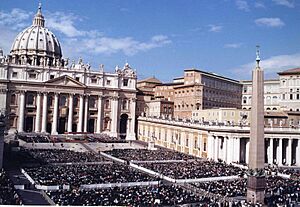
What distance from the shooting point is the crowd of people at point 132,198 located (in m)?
11.3

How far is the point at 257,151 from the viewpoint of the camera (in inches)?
506

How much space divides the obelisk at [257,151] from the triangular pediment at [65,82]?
2784 cm

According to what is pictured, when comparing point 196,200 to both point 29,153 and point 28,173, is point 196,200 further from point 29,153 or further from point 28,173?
point 29,153

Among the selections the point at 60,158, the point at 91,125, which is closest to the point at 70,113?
the point at 91,125

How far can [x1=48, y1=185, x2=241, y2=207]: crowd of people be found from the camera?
11.3m

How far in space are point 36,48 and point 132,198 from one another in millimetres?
41010

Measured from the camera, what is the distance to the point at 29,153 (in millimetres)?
23297

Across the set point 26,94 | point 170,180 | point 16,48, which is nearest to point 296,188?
point 170,180

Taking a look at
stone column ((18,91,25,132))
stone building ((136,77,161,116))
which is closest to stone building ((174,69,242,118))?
stone building ((136,77,161,116))

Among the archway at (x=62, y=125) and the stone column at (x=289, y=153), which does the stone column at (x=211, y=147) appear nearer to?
the stone column at (x=289, y=153)

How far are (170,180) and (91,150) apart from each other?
12369mm

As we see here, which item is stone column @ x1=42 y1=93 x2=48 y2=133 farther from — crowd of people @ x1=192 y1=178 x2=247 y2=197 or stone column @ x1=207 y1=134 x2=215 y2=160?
crowd of people @ x1=192 y1=178 x2=247 y2=197

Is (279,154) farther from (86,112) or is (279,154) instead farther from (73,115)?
(73,115)

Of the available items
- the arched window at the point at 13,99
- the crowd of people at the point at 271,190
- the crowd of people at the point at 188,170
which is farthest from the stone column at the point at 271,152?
the arched window at the point at 13,99
